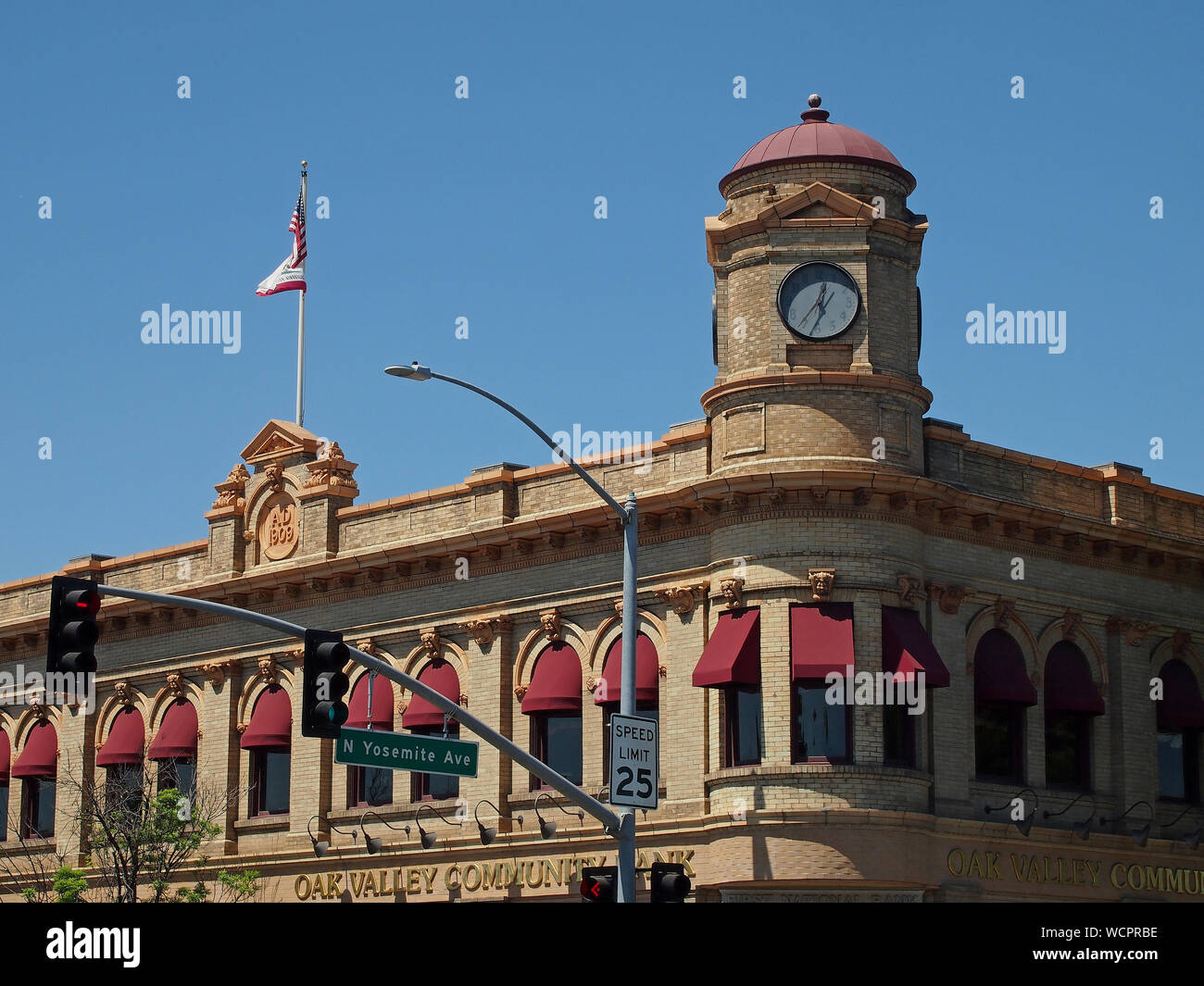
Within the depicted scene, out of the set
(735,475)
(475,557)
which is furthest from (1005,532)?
(475,557)

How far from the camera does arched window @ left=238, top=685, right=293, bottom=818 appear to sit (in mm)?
44250

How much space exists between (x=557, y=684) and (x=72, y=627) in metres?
17.2

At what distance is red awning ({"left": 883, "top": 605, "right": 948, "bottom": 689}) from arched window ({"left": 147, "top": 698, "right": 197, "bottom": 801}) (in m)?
18.7

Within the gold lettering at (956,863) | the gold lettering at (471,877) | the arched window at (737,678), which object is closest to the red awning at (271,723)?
the gold lettering at (471,877)

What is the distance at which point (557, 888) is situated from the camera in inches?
1503

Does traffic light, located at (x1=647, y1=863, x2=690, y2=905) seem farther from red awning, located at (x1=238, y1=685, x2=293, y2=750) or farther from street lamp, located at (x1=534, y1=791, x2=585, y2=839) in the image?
red awning, located at (x1=238, y1=685, x2=293, y2=750)

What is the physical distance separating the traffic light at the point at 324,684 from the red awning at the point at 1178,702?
22.2 m

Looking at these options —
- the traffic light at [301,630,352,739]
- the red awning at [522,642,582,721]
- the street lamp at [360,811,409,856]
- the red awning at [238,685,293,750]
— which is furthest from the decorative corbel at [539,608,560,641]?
the traffic light at [301,630,352,739]
